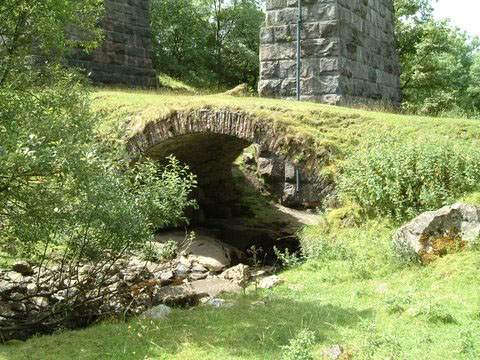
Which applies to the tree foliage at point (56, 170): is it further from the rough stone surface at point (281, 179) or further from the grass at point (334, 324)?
the rough stone surface at point (281, 179)

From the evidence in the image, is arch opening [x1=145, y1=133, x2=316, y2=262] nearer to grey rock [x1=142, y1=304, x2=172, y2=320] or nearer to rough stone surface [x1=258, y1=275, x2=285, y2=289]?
rough stone surface [x1=258, y1=275, x2=285, y2=289]

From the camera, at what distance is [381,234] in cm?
851

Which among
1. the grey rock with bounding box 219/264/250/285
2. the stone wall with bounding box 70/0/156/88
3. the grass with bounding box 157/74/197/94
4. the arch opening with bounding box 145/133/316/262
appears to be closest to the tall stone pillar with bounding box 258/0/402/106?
the arch opening with bounding box 145/133/316/262

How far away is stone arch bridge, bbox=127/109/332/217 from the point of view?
10.0 m

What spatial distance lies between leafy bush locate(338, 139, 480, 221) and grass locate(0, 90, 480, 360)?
272 mm

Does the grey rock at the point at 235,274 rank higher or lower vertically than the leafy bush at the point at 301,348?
lower

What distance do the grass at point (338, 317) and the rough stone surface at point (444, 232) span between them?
17 centimetres

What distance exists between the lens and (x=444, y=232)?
7.09 m

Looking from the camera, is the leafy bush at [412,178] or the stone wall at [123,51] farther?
the stone wall at [123,51]

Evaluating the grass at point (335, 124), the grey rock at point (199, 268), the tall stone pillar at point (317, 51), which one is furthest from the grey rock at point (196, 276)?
the tall stone pillar at point (317, 51)

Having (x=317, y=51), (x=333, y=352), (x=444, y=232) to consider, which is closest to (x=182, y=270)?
(x=444, y=232)

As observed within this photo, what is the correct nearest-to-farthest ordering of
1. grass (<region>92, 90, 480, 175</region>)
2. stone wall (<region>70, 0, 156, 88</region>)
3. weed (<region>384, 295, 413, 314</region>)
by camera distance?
weed (<region>384, 295, 413, 314</region>) < grass (<region>92, 90, 480, 175</region>) < stone wall (<region>70, 0, 156, 88</region>)

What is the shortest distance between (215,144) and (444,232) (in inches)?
329

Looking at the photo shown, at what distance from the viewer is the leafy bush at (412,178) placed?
8.28m
